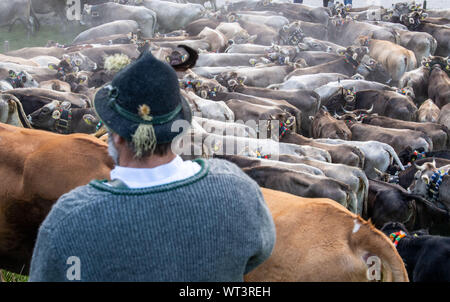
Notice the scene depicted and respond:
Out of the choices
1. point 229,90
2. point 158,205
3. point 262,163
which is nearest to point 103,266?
point 158,205

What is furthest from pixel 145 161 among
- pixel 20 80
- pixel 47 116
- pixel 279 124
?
pixel 20 80

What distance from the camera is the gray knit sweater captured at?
169cm

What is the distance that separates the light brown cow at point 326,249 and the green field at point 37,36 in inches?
558

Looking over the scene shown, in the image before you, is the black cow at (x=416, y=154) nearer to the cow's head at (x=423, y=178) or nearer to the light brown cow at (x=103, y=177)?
the cow's head at (x=423, y=178)

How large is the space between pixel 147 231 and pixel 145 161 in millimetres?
262

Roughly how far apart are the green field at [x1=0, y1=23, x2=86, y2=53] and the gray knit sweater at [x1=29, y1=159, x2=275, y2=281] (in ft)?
48.9

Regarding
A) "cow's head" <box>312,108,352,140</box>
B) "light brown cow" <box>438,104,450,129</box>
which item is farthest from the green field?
"light brown cow" <box>438,104,450,129</box>

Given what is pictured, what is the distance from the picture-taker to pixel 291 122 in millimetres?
8711

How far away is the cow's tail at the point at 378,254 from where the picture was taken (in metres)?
2.85

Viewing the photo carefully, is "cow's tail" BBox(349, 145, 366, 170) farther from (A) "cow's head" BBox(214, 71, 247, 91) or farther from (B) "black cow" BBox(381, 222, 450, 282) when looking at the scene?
(A) "cow's head" BBox(214, 71, 247, 91)

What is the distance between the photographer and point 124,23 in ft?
54.7

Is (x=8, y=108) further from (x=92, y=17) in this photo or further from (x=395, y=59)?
(x=92, y=17)

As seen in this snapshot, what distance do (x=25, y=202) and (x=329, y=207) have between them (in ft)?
7.08
